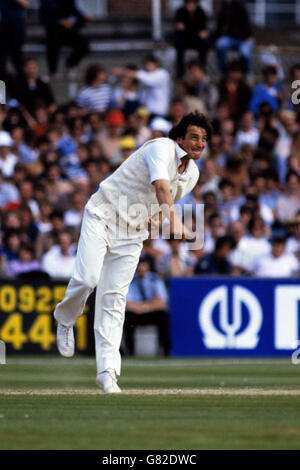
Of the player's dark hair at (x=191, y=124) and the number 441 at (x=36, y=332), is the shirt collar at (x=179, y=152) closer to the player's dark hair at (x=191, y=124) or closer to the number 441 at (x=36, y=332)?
the player's dark hair at (x=191, y=124)

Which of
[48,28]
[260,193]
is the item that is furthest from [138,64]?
[260,193]

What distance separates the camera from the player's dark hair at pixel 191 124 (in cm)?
939

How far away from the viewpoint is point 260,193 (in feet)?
61.4

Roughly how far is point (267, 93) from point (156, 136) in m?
4.18

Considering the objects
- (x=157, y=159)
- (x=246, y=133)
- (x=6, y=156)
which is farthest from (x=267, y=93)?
(x=157, y=159)

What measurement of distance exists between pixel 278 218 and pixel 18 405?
34.0ft

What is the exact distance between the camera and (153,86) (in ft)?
66.0

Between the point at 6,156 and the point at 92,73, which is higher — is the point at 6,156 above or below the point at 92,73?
below

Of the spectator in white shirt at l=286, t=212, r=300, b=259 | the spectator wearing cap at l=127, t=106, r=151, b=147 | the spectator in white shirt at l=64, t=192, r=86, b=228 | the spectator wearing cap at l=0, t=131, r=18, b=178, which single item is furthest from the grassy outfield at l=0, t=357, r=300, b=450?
the spectator wearing cap at l=127, t=106, r=151, b=147

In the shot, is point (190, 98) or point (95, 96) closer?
point (95, 96)

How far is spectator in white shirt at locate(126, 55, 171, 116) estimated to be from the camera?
1992 cm

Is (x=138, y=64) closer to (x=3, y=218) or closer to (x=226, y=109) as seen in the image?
(x=226, y=109)

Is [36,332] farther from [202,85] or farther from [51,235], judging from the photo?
[202,85]

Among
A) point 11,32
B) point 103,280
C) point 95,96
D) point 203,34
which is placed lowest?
point 103,280
